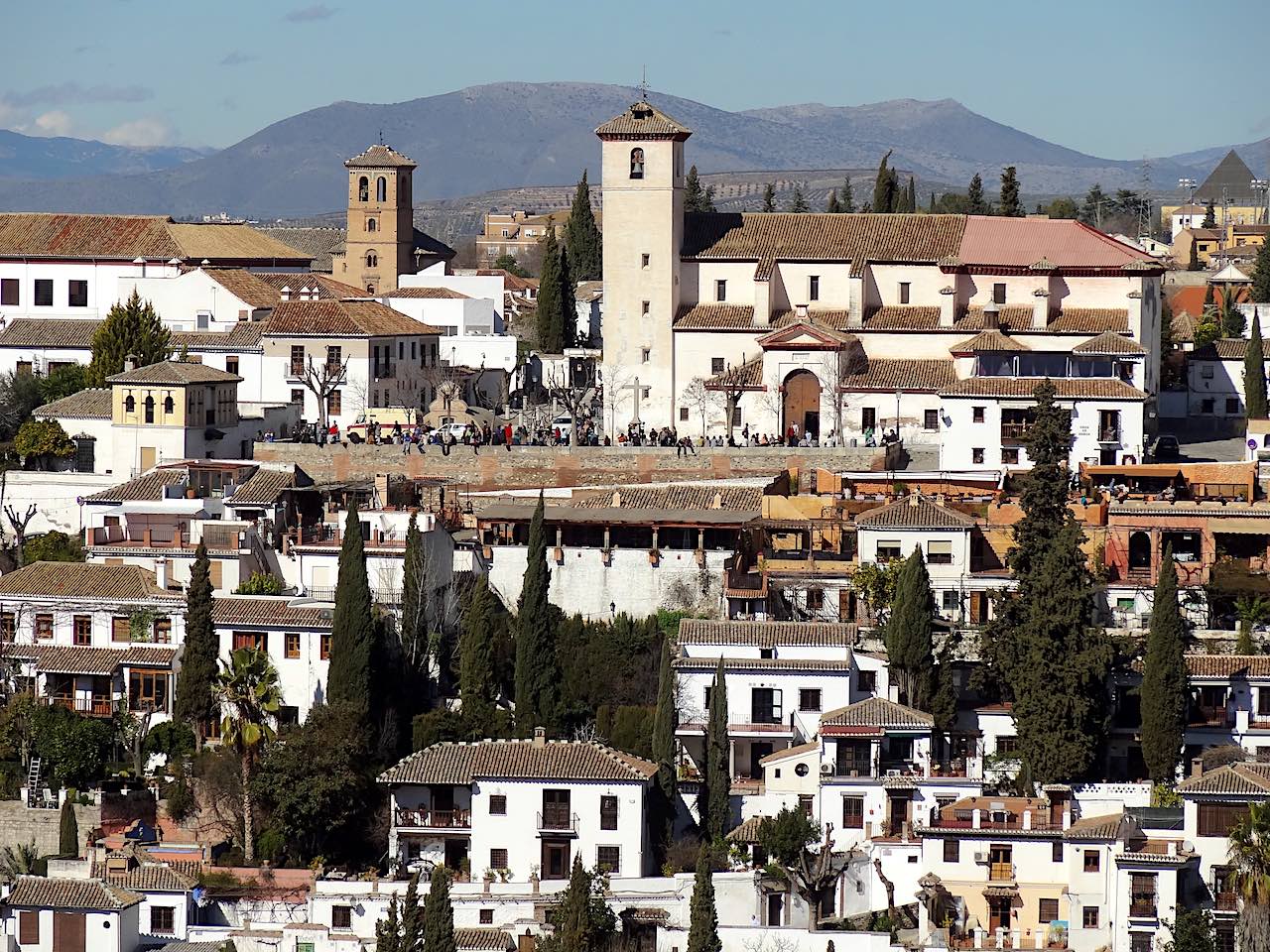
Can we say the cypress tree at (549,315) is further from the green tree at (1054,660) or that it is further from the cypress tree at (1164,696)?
the cypress tree at (1164,696)

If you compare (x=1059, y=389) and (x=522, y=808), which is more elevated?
(x=1059, y=389)

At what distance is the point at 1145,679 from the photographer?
1677 inches

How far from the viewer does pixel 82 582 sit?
155 ft

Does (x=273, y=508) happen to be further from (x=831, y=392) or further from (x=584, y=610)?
(x=831, y=392)

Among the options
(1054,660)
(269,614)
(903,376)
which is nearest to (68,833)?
(269,614)

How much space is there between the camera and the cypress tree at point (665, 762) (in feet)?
139

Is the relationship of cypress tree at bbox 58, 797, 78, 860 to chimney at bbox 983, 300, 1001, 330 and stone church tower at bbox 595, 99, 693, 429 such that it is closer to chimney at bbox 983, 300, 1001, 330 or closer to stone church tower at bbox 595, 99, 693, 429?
stone church tower at bbox 595, 99, 693, 429

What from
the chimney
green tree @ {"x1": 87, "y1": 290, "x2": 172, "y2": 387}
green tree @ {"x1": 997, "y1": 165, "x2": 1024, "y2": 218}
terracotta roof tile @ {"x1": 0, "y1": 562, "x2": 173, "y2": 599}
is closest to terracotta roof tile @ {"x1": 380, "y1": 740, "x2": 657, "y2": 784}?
terracotta roof tile @ {"x1": 0, "y1": 562, "x2": 173, "y2": 599}

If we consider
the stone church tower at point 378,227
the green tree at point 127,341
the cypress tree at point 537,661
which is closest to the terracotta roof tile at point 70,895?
the cypress tree at point 537,661

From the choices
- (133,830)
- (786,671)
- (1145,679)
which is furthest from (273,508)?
(1145,679)

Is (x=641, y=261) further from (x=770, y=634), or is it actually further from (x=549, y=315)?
(x=770, y=634)

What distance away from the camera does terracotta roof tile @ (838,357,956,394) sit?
57.1 m

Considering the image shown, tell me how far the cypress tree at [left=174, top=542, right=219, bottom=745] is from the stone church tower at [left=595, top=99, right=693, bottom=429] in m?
17.3

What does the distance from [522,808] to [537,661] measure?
3679 millimetres
